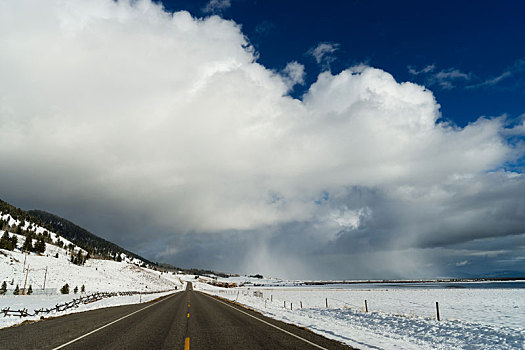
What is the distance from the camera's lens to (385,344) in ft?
39.9

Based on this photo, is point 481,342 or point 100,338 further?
point 481,342

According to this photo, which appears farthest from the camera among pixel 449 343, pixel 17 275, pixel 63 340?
pixel 17 275

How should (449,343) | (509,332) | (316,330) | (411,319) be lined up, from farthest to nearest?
(411,319) → (509,332) → (316,330) → (449,343)

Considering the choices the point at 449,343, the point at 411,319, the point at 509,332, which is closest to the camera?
the point at 449,343

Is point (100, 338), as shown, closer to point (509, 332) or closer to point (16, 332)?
point (16, 332)

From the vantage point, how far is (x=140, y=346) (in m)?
10.9

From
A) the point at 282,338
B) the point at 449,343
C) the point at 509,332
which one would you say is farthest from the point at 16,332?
the point at 509,332

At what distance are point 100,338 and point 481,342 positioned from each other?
17036 mm

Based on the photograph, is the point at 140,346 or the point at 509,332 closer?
the point at 140,346

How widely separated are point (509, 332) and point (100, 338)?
20.5 m

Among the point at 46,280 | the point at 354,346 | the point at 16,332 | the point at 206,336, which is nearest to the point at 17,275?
the point at 46,280

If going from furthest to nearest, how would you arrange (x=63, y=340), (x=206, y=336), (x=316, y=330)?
1. (x=316, y=330)
2. (x=206, y=336)
3. (x=63, y=340)

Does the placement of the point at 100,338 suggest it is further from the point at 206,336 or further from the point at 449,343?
the point at 449,343

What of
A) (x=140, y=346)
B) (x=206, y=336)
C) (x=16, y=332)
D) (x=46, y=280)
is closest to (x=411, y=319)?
(x=206, y=336)
